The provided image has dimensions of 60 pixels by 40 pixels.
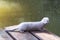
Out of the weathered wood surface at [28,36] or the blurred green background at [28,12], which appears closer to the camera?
the weathered wood surface at [28,36]

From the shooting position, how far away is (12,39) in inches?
61.1

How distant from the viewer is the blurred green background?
3083 mm

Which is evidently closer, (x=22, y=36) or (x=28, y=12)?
(x=22, y=36)

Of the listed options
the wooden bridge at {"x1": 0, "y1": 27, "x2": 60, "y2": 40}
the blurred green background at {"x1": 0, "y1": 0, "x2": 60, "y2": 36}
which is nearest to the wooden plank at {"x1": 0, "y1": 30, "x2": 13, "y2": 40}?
the wooden bridge at {"x1": 0, "y1": 27, "x2": 60, "y2": 40}

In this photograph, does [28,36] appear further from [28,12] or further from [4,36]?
[28,12]

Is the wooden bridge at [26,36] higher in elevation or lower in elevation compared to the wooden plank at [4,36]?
lower

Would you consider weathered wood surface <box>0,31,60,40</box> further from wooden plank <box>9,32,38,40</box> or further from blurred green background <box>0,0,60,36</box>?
blurred green background <box>0,0,60,36</box>

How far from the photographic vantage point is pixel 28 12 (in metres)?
3.19

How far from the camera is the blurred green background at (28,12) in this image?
3.08 meters

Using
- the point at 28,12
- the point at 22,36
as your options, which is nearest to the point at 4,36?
the point at 22,36

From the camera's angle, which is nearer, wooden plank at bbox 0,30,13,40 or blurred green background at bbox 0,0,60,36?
wooden plank at bbox 0,30,13,40

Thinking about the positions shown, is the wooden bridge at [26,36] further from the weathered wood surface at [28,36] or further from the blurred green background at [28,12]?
the blurred green background at [28,12]

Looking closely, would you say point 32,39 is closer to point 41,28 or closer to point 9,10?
point 41,28

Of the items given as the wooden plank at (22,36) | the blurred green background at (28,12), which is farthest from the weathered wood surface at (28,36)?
the blurred green background at (28,12)
